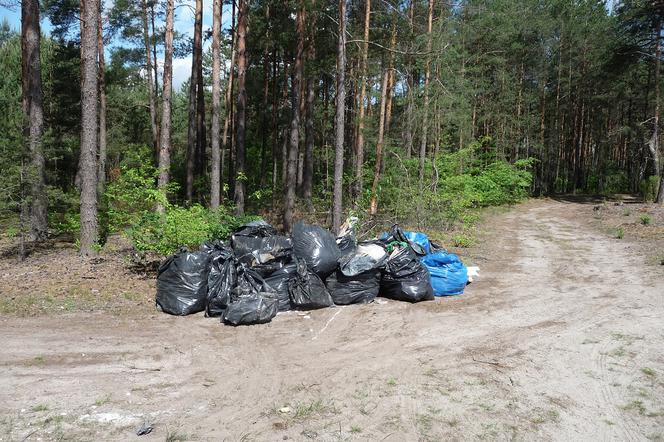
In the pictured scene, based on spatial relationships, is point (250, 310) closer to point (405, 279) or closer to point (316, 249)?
point (316, 249)

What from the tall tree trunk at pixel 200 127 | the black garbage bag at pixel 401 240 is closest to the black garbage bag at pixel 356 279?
the black garbage bag at pixel 401 240

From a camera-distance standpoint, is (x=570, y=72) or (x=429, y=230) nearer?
(x=429, y=230)

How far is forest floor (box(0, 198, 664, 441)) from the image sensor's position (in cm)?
326

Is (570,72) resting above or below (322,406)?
above

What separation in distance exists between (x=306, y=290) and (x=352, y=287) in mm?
662

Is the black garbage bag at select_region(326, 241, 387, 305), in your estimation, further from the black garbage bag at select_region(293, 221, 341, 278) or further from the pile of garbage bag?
the black garbage bag at select_region(293, 221, 341, 278)

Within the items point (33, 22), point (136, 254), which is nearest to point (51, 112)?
point (33, 22)

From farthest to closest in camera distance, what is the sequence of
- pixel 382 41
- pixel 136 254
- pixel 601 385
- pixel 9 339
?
1. pixel 382 41
2. pixel 136 254
3. pixel 9 339
4. pixel 601 385

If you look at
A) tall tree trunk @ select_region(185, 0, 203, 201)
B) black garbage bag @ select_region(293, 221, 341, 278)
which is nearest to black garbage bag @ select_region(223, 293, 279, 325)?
black garbage bag @ select_region(293, 221, 341, 278)

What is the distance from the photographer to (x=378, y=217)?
10.8 metres

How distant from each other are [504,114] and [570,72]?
5897 mm

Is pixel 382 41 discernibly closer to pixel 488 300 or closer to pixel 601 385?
pixel 488 300

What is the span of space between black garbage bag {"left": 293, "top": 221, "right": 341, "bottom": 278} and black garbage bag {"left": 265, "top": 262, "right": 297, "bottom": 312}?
0.24m

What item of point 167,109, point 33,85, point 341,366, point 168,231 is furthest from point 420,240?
point 33,85
